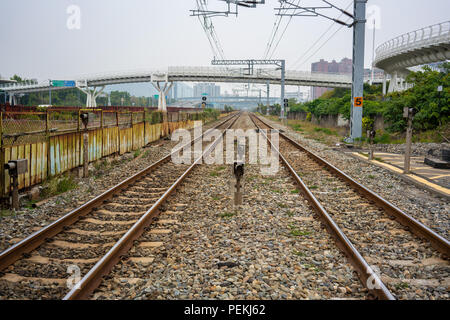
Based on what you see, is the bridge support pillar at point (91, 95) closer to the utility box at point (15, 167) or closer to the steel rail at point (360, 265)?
the utility box at point (15, 167)

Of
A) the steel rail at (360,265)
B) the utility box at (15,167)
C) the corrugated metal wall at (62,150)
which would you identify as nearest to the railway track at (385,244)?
the steel rail at (360,265)

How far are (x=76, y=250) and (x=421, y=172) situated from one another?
1032 centimetres

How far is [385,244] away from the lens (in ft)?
18.5

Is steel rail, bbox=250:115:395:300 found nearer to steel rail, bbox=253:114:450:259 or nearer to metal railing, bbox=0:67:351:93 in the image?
steel rail, bbox=253:114:450:259

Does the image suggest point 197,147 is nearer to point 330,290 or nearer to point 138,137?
point 138,137

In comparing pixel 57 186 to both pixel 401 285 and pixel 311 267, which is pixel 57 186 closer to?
pixel 311 267

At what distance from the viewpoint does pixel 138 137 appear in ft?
61.2

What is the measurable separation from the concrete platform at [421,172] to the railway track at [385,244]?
2080 mm

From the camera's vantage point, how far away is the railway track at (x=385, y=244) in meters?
4.31

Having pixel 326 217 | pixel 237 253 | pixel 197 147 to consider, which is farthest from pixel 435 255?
pixel 197 147

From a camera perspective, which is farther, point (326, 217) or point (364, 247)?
point (326, 217)

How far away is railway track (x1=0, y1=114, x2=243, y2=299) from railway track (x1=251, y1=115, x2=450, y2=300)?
9.86 ft

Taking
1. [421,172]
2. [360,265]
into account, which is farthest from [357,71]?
[360,265]
